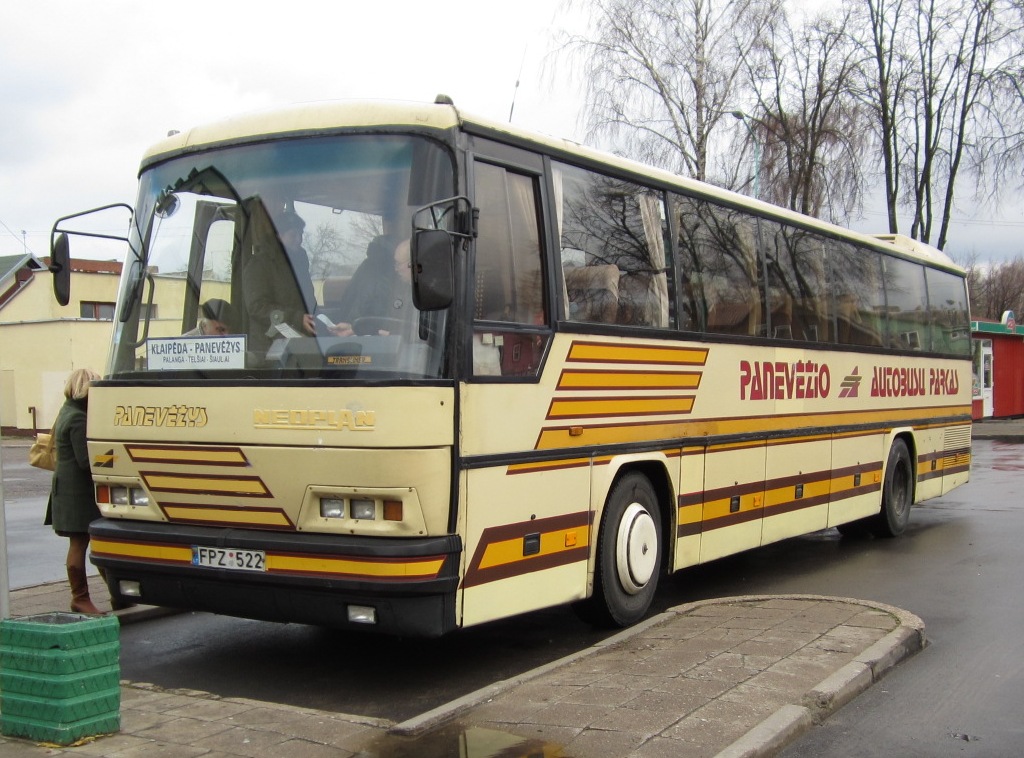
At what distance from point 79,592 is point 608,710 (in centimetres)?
455

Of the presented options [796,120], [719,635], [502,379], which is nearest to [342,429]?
[502,379]

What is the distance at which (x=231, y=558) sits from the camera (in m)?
6.54

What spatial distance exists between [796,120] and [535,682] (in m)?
28.6

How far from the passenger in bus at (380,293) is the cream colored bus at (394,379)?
0.01 m

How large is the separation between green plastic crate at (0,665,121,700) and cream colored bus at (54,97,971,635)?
1.13m

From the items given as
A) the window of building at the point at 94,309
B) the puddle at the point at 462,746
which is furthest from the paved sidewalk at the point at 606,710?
the window of building at the point at 94,309

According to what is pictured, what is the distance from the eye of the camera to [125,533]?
273 inches

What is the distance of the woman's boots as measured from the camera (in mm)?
8391

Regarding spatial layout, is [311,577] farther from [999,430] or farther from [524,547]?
[999,430]

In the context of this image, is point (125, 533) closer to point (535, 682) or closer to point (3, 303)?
point (535, 682)

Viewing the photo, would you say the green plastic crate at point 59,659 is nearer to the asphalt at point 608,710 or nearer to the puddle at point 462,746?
the asphalt at point 608,710

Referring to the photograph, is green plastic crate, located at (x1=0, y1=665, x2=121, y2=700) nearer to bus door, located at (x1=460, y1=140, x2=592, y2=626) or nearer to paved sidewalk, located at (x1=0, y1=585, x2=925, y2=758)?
paved sidewalk, located at (x1=0, y1=585, x2=925, y2=758)

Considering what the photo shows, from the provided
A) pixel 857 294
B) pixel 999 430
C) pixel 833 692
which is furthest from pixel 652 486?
pixel 999 430

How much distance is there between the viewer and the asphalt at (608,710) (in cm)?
529
